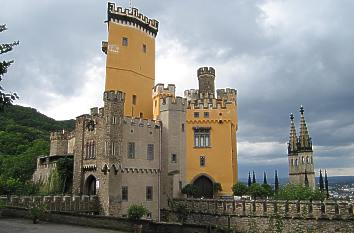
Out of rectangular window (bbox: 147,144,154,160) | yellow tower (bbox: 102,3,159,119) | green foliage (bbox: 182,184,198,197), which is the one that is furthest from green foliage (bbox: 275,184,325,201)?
yellow tower (bbox: 102,3,159,119)

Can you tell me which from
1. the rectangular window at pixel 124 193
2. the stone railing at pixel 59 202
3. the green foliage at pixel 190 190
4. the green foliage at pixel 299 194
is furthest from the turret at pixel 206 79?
the stone railing at pixel 59 202

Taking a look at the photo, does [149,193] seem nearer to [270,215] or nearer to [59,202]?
[59,202]

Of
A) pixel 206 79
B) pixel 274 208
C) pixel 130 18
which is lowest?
pixel 274 208

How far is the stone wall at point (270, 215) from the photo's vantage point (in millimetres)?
28619

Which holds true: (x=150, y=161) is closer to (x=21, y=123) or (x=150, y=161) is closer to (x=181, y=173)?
(x=181, y=173)

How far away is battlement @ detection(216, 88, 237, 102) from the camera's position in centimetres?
4569

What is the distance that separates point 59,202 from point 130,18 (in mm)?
20728

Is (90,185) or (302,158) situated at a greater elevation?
(302,158)

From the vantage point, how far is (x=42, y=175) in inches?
1778

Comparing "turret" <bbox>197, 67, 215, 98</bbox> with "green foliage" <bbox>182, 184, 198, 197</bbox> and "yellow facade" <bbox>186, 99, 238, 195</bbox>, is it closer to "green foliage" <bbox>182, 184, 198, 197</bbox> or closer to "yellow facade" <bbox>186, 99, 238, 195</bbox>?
"yellow facade" <bbox>186, 99, 238, 195</bbox>

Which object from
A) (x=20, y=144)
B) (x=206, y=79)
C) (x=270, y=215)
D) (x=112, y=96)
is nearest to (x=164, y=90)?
(x=206, y=79)

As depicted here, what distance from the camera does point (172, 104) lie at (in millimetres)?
40875

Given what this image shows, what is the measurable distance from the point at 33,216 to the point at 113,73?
1821 centimetres

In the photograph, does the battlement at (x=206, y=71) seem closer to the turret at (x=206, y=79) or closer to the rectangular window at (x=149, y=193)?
the turret at (x=206, y=79)
